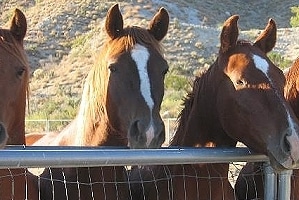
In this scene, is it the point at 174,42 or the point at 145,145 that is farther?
the point at 174,42

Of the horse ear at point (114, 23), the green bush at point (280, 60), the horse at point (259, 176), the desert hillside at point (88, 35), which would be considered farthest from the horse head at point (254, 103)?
the green bush at point (280, 60)

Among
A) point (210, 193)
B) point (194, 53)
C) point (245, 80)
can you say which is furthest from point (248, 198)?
point (194, 53)

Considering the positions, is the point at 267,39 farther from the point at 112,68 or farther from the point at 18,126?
the point at 18,126

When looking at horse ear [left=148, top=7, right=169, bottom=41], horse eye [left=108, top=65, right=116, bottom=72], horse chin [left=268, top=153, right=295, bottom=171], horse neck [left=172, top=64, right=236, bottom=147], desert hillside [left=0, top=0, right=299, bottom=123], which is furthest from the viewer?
desert hillside [left=0, top=0, right=299, bottom=123]

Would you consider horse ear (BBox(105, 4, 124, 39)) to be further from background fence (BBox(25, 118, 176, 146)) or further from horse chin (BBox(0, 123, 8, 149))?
background fence (BBox(25, 118, 176, 146))

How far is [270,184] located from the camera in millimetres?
3566

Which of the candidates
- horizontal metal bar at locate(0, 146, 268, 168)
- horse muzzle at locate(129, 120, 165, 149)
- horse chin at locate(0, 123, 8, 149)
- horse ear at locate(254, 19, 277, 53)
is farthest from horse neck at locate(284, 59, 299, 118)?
horse chin at locate(0, 123, 8, 149)

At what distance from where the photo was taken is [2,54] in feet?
11.8

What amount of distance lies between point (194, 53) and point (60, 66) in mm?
8079

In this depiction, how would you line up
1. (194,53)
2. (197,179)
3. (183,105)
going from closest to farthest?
(197,179), (183,105), (194,53)

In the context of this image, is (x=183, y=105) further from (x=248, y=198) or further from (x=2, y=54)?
(x=2, y=54)

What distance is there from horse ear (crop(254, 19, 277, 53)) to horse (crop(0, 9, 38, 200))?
1548mm

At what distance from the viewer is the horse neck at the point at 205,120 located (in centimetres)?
421

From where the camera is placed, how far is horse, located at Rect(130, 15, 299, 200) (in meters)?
3.66
